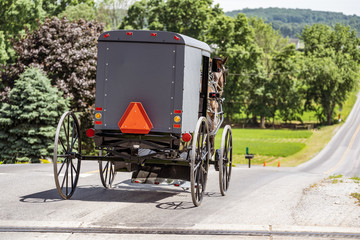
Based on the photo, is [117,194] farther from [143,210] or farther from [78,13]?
[78,13]

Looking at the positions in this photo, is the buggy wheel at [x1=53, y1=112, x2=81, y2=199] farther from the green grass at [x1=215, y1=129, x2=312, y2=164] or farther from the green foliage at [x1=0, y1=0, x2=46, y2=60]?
the green grass at [x1=215, y1=129, x2=312, y2=164]

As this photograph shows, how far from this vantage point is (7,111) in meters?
32.5

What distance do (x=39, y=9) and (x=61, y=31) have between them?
18.2 m

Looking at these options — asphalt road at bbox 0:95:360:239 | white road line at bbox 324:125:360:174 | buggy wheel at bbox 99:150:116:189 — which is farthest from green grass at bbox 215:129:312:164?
asphalt road at bbox 0:95:360:239

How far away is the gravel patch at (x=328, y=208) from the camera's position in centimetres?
918

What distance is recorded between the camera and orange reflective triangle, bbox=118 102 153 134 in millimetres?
10453

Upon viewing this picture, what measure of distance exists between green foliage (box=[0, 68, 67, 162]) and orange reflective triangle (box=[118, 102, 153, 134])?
22248 millimetres

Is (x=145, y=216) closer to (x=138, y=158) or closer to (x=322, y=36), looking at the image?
(x=138, y=158)

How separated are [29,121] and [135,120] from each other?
2289 cm

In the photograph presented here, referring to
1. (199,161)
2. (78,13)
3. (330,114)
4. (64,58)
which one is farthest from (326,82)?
(199,161)

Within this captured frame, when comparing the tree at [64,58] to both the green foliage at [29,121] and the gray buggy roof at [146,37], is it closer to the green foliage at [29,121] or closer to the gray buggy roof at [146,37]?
the green foliage at [29,121]

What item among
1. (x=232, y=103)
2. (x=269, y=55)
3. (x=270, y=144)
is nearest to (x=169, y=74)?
(x=270, y=144)

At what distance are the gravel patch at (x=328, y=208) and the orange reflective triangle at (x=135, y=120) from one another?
3.15m

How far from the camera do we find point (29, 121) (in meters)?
32.0
